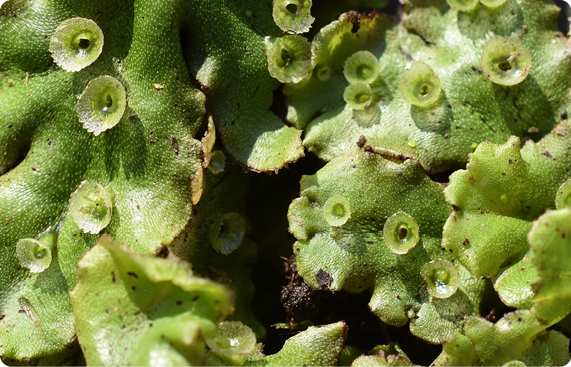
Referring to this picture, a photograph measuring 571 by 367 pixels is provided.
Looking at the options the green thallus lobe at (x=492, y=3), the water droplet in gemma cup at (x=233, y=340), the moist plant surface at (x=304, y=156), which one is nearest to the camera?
the water droplet in gemma cup at (x=233, y=340)

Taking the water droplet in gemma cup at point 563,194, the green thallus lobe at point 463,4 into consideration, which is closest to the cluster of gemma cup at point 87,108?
the green thallus lobe at point 463,4

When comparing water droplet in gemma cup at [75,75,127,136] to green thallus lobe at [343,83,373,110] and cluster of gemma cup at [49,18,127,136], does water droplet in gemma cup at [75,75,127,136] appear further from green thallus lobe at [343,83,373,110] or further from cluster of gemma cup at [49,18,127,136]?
green thallus lobe at [343,83,373,110]

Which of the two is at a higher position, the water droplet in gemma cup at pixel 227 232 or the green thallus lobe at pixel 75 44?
the green thallus lobe at pixel 75 44

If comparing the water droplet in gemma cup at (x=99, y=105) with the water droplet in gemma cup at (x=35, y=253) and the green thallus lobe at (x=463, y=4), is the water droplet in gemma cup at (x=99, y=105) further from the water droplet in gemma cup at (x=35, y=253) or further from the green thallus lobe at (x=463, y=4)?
the green thallus lobe at (x=463, y=4)

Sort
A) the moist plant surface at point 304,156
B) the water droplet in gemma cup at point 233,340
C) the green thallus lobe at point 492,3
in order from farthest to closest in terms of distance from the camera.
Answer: the green thallus lobe at point 492,3, the moist plant surface at point 304,156, the water droplet in gemma cup at point 233,340

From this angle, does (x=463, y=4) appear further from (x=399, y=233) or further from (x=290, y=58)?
(x=399, y=233)

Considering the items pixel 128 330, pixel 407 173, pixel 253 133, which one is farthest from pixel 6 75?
pixel 407 173

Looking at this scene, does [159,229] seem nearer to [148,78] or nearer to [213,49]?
[148,78]
